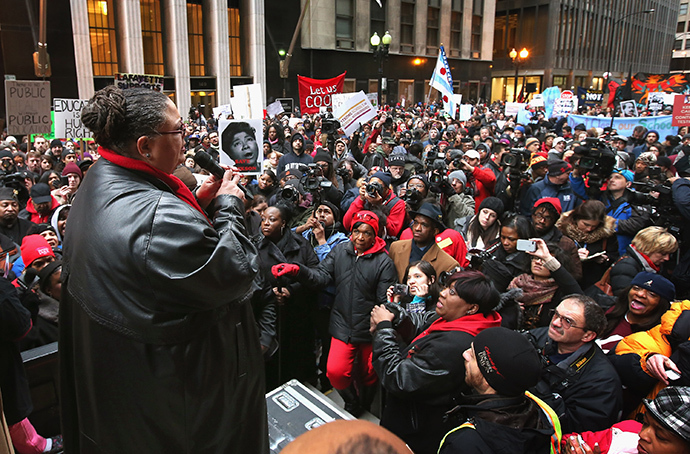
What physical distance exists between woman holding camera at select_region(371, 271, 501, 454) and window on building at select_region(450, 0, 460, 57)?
3645 centimetres

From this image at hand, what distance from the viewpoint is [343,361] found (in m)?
4.05

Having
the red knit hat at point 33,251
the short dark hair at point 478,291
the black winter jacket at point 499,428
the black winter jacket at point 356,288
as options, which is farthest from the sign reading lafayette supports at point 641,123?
the red knit hat at point 33,251

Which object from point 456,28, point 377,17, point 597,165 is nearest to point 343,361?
point 597,165

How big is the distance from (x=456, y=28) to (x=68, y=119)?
33.2 metres

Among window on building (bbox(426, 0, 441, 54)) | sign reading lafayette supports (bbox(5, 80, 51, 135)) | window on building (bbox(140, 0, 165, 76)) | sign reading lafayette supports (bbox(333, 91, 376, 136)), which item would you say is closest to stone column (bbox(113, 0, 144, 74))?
window on building (bbox(140, 0, 165, 76))

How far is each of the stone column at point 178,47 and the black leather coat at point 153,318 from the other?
22060 mm

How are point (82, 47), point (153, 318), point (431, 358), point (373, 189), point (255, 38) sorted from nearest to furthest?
point (153, 318) → point (431, 358) → point (373, 189) → point (82, 47) → point (255, 38)

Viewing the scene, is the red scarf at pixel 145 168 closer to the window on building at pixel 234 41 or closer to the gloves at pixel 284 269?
the gloves at pixel 284 269

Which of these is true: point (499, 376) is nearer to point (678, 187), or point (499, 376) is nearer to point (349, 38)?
point (678, 187)

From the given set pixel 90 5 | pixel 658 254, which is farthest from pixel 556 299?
pixel 90 5

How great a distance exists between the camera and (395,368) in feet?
8.90

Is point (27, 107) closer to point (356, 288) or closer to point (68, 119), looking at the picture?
point (68, 119)

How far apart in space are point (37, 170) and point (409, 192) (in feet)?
22.6

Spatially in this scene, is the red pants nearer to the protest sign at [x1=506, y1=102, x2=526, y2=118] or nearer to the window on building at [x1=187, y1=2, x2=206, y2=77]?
the protest sign at [x1=506, y1=102, x2=526, y2=118]
